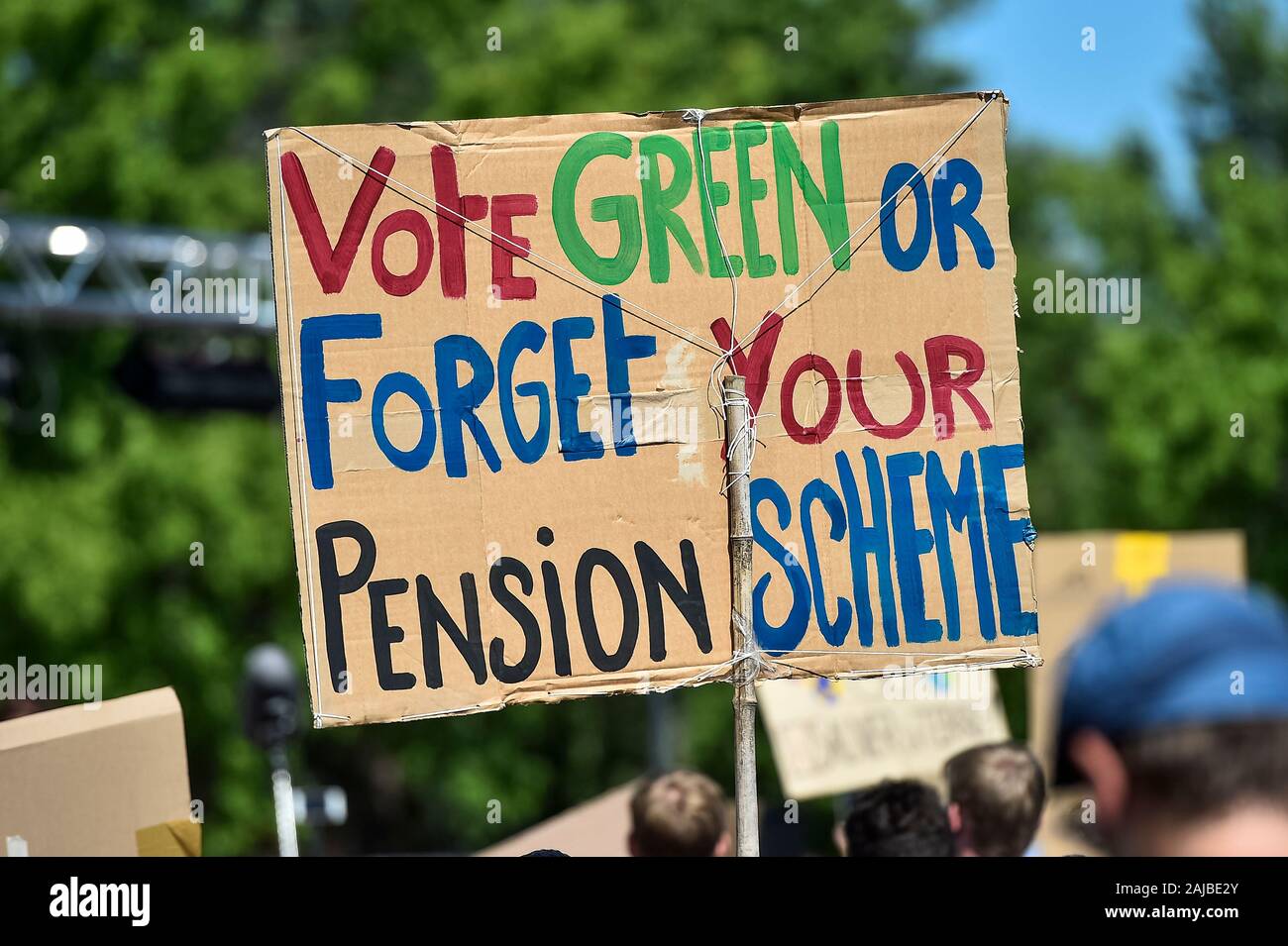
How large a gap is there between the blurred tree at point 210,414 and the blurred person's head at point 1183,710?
39.2ft

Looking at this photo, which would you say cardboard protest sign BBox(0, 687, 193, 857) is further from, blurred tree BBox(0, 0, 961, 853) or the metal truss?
blurred tree BBox(0, 0, 961, 853)

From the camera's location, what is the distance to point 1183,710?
153 centimetres

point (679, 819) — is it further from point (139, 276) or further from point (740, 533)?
point (139, 276)

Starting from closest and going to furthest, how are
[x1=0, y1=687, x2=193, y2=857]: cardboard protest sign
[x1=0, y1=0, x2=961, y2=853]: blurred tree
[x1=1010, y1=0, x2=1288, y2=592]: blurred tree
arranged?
[x1=0, y1=687, x2=193, y2=857]: cardboard protest sign → [x1=0, y1=0, x2=961, y2=853]: blurred tree → [x1=1010, y1=0, x2=1288, y2=592]: blurred tree

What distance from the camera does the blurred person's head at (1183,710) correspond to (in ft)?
5.02

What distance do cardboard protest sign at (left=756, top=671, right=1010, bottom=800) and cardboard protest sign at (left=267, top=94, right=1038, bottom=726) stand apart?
2.64 meters

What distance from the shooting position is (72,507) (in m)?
14.1

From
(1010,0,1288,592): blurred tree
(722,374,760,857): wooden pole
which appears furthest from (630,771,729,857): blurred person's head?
(1010,0,1288,592): blurred tree

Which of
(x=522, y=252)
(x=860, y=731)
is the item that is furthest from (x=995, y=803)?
(x=860, y=731)

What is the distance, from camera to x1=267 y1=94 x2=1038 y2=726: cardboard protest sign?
3066 millimetres

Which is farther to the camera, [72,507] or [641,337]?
[72,507]
